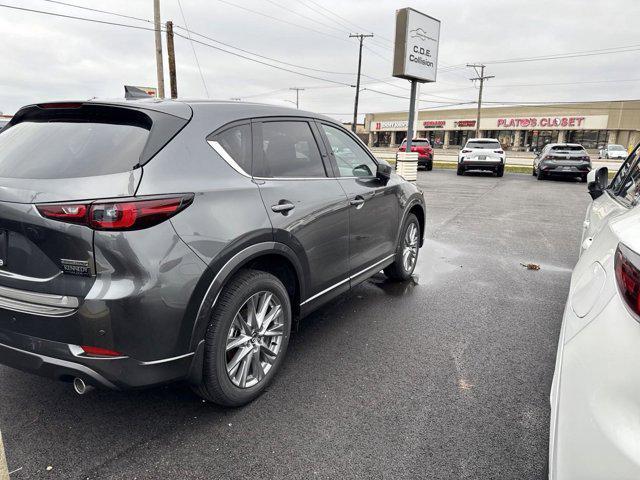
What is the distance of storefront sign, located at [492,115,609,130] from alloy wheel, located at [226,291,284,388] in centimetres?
6539

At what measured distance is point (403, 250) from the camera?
488 centimetres

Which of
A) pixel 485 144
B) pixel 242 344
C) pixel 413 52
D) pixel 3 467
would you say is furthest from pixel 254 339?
pixel 485 144

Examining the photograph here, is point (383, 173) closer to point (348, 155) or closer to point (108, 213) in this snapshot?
point (348, 155)

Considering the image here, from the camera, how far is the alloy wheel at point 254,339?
105 inches

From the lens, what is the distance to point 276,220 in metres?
2.77

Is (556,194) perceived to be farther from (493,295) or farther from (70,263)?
(70,263)

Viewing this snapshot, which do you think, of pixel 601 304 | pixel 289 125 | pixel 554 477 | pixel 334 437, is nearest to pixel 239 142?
pixel 289 125

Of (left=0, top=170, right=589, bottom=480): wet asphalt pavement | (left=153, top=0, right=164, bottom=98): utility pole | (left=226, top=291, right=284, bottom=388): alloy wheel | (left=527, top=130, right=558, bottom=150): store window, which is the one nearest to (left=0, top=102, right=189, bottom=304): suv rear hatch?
(left=0, top=170, right=589, bottom=480): wet asphalt pavement

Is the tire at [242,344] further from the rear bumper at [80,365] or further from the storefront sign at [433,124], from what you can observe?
the storefront sign at [433,124]

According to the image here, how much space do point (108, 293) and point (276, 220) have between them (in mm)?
1043

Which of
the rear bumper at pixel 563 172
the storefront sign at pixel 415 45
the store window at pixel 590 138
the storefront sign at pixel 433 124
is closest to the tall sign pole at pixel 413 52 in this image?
the storefront sign at pixel 415 45

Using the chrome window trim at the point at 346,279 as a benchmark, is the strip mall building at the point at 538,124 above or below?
above

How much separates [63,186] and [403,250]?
3439 millimetres

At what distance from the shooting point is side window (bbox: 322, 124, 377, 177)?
3.73 m
